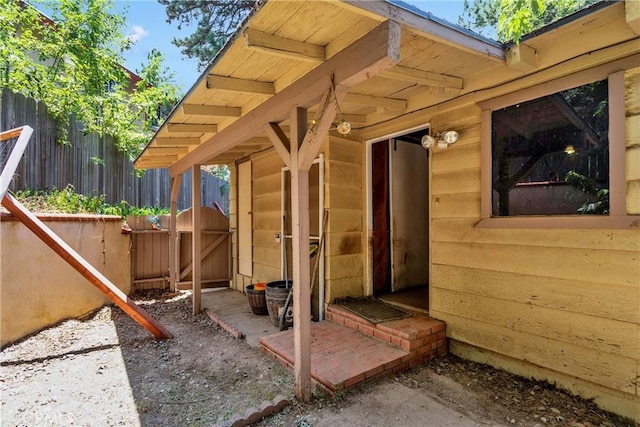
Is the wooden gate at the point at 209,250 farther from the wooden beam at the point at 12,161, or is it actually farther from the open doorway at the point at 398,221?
the open doorway at the point at 398,221

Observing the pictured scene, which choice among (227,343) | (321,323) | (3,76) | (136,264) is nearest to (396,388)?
(321,323)

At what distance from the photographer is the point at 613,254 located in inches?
84.4

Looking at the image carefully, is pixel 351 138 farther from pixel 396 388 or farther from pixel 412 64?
pixel 396 388

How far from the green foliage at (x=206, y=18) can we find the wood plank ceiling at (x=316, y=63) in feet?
23.4

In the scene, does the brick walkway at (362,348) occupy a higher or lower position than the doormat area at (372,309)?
lower

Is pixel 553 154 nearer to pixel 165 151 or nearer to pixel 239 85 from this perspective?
pixel 239 85

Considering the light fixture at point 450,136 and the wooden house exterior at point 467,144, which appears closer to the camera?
the wooden house exterior at point 467,144

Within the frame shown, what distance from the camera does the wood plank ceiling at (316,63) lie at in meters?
1.74

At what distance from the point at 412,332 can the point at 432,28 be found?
2411 millimetres

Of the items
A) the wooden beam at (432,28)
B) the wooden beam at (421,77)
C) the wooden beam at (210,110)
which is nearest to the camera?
the wooden beam at (432,28)

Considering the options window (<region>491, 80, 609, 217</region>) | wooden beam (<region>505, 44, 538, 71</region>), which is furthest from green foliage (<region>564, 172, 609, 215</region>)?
wooden beam (<region>505, 44, 538, 71</region>)

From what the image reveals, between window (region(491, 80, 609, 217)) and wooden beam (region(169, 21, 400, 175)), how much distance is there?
5.04 ft

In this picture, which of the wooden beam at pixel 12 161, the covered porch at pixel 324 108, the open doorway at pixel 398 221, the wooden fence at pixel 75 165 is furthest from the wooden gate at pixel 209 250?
the open doorway at pixel 398 221

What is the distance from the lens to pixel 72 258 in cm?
355
